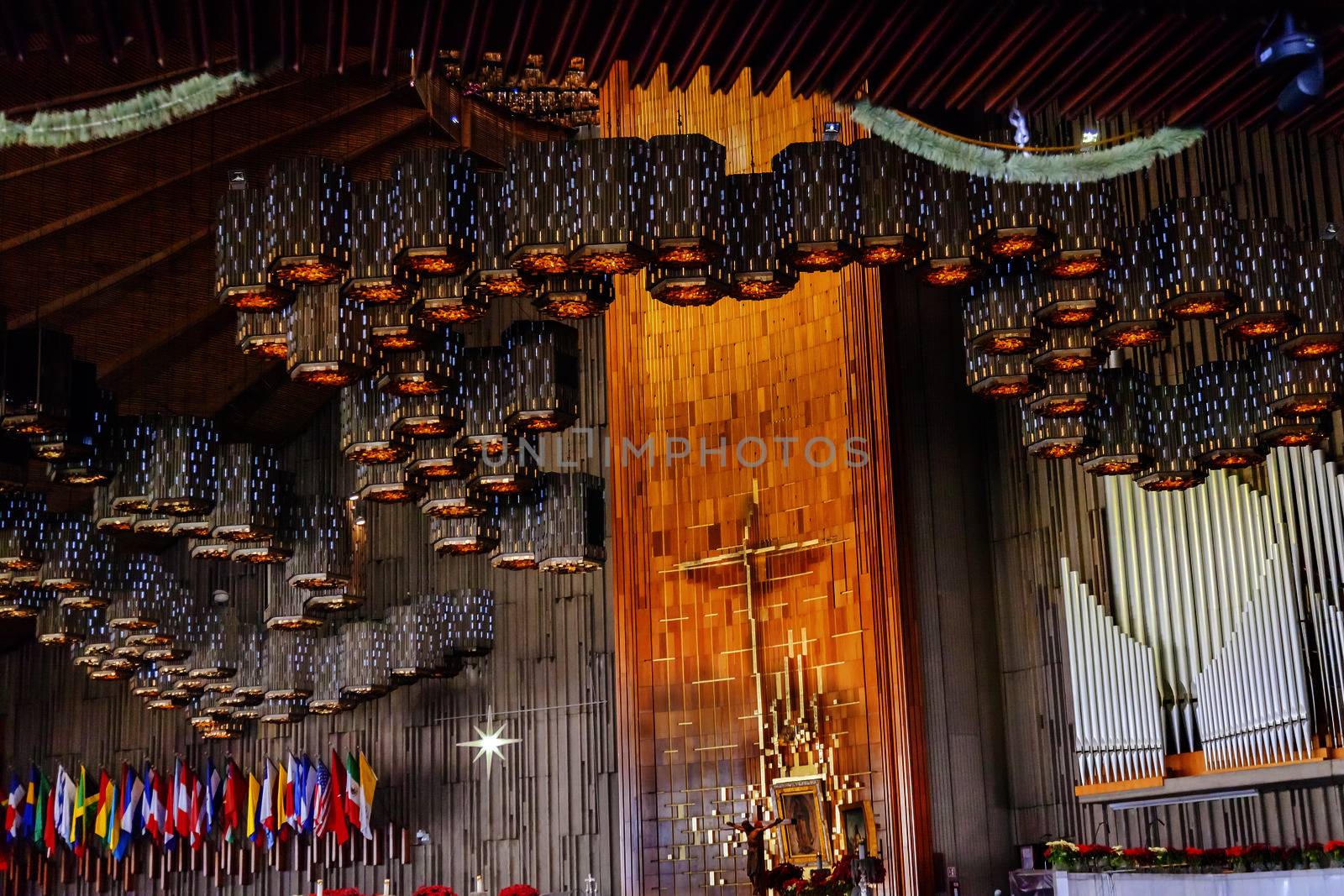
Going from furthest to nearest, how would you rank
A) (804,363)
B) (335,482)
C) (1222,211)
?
(335,482) → (804,363) → (1222,211)

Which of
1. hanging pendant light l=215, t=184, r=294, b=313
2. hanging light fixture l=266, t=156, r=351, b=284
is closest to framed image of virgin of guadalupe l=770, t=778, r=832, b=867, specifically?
hanging light fixture l=266, t=156, r=351, b=284

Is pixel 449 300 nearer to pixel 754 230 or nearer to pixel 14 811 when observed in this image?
pixel 754 230

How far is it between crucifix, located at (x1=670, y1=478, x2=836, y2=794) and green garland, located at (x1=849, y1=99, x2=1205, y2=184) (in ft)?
26.3

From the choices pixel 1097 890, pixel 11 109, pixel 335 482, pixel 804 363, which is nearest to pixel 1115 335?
pixel 1097 890

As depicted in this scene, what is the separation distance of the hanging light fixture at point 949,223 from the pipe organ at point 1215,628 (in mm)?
4090

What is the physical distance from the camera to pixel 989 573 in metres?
18.1

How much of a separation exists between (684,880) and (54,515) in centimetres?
813

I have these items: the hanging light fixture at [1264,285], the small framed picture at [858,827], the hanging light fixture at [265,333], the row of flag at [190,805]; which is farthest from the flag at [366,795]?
the hanging light fixture at [1264,285]

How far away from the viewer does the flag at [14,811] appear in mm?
24641

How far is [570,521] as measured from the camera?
55.9 feet

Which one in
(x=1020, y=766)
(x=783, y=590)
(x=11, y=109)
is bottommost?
(x=1020, y=766)

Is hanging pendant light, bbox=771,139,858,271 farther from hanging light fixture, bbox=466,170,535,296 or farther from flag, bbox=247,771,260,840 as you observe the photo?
flag, bbox=247,771,260,840

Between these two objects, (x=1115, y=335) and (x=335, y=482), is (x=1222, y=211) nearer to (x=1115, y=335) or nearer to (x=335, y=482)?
(x=1115, y=335)

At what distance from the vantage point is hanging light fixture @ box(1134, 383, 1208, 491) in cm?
1408
